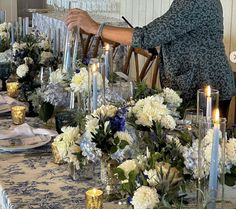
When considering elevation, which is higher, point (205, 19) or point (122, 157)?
point (205, 19)

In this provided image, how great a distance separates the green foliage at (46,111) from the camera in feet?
6.07

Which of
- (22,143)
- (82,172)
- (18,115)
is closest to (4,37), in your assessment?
(18,115)

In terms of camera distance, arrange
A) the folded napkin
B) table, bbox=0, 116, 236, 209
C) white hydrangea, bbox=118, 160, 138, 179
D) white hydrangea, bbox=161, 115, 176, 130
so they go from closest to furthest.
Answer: white hydrangea, bbox=118, 160, 138, 179, table, bbox=0, 116, 236, 209, white hydrangea, bbox=161, 115, 176, 130, the folded napkin

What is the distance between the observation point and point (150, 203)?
3.29 ft

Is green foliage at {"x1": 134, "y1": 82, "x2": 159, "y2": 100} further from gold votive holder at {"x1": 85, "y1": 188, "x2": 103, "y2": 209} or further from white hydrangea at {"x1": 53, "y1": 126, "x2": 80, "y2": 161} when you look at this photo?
gold votive holder at {"x1": 85, "y1": 188, "x2": 103, "y2": 209}

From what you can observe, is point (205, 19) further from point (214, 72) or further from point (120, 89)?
point (120, 89)

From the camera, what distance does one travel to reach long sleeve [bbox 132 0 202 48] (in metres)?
2.16

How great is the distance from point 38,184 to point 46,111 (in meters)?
0.54

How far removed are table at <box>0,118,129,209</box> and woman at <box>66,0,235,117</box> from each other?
2.62 ft

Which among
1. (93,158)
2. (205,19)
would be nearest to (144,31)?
(205,19)

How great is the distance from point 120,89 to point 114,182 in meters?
0.47

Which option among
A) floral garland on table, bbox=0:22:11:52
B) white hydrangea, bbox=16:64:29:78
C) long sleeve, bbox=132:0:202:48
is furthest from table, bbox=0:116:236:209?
floral garland on table, bbox=0:22:11:52

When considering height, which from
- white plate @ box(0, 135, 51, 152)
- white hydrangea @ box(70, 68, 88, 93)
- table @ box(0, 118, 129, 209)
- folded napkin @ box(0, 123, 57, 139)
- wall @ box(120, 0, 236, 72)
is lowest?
table @ box(0, 118, 129, 209)

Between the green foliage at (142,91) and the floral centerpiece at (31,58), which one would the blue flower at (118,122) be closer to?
the green foliage at (142,91)
